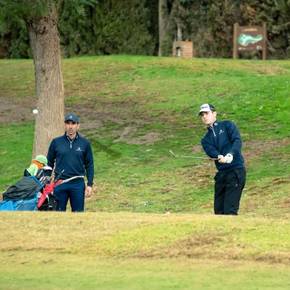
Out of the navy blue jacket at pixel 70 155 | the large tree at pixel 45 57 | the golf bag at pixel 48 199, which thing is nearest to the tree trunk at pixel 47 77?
the large tree at pixel 45 57

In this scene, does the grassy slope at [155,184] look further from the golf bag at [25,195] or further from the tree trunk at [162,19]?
the tree trunk at [162,19]

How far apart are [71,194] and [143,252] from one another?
3.13 m

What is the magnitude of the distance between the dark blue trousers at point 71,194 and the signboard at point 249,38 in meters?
21.8

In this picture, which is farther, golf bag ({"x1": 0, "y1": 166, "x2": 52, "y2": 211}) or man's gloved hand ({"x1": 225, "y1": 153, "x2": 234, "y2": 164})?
golf bag ({"x1": 0, "y1": 166, "x2": 52, "y2": 211})

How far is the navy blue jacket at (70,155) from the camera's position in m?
12.3

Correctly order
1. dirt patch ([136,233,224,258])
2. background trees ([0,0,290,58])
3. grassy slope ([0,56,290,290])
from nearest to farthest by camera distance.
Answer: grassy slope ([0,56,290,290]), dirt patch ([136,233,224,258]), background trees ([0,0,290,58])

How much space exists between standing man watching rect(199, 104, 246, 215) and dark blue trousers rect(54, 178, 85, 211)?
1.81 meters

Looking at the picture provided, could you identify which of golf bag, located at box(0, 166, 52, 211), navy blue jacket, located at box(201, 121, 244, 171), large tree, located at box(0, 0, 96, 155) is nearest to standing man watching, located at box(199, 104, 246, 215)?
navy blue jacket, located at box(201, 121, 244, 171)

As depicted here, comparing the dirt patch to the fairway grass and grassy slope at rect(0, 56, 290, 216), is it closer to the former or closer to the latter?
the fairway grass

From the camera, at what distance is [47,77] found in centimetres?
1775

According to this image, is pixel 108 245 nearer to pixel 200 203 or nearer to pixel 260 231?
pixel 260 231

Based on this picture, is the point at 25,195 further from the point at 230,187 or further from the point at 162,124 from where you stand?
the point at 162,124

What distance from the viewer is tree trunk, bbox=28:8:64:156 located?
17094 mm

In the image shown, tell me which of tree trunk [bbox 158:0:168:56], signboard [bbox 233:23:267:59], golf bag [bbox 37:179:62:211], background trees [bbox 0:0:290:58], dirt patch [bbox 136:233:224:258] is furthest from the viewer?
tree trunk [bbox 158:0:168:56]
